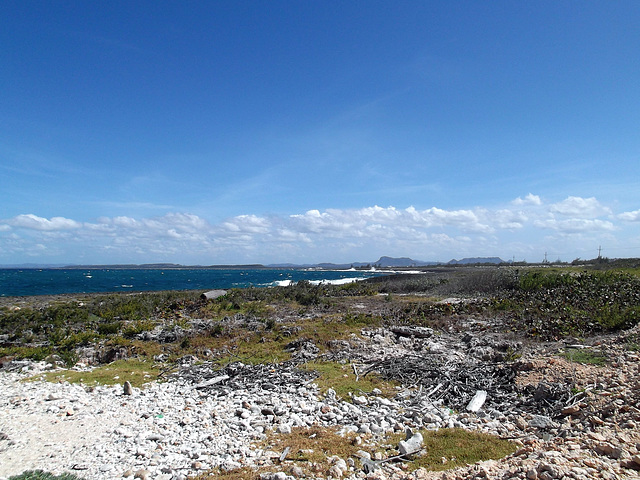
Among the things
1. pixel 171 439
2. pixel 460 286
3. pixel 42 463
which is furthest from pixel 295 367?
pixel 460 286

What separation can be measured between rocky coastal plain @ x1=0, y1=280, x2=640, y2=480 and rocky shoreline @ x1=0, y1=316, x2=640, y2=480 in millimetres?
Answer: 23

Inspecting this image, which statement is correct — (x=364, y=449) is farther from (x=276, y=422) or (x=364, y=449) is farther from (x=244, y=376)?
(x=244, y=376)

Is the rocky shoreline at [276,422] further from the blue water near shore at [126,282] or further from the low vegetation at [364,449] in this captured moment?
the blue water near shore at [126,282]

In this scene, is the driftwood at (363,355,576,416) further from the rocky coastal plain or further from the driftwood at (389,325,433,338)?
the driftwood at (389,325,433,338)

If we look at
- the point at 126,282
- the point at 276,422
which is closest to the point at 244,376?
the point at 276,422

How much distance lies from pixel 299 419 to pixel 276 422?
0.48 meters

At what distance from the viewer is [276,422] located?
7.49 meters

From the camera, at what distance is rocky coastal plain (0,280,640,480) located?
17.7ft

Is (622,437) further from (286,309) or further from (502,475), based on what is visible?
(286,309)

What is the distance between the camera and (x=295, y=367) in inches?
437

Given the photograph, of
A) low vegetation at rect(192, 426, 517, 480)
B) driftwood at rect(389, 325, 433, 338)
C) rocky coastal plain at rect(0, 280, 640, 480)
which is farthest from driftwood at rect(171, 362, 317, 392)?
driftwood at rect(389, 325, 433, 338)

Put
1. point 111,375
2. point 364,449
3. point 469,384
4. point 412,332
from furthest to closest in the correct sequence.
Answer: point 412,332 → point 111,375 → point 469,384 → point 364,449

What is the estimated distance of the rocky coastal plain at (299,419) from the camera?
5.39 m

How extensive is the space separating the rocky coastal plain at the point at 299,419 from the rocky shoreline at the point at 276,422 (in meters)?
0.02
